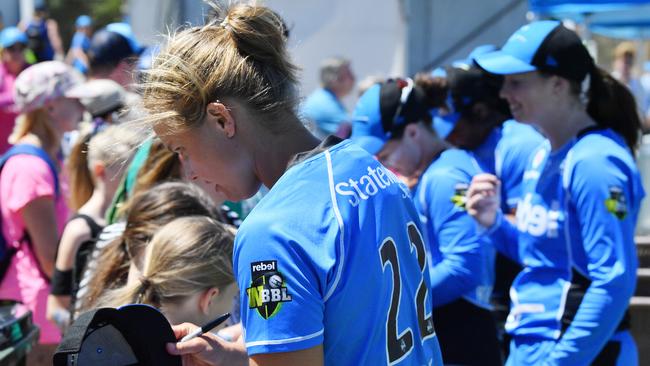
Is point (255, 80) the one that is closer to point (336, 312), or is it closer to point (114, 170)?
point (336, 312)

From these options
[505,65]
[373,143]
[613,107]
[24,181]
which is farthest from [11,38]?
[613,107]

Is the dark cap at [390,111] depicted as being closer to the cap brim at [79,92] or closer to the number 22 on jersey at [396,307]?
the cap brim at [79,92]

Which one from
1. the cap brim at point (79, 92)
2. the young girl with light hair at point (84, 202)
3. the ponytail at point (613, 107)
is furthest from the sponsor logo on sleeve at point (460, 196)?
the cap brim at point (79, 92)

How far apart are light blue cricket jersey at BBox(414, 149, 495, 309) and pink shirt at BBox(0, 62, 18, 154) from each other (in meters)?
4.59

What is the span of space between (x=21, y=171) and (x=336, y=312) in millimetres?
3111

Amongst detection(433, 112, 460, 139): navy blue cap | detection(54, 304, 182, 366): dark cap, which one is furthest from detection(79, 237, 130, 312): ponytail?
detection(433, 112, 460, 139): navy blue cap

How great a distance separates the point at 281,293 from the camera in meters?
1.72

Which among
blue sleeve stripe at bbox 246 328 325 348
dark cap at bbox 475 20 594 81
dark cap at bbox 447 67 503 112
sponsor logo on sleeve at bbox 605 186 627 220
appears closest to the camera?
blue sleeve stripe at bbox 246 328 325 348

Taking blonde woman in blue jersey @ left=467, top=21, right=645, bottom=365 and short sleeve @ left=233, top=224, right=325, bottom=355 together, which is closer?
short sleeve @ left=233, top=224, right=325, bottom=355

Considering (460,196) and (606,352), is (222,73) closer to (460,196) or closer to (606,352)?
(606,352)

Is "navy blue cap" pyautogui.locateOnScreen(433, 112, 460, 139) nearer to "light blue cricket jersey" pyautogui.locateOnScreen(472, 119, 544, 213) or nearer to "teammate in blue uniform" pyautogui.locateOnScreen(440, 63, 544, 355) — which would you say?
"teammate in blue uniform" pyautogui.locateOnScreen(440, 63, 544, 355)

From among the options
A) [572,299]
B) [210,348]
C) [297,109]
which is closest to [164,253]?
[210,348]

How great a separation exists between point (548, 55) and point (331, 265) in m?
1.89

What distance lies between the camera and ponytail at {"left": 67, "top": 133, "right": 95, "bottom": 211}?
448 cm
